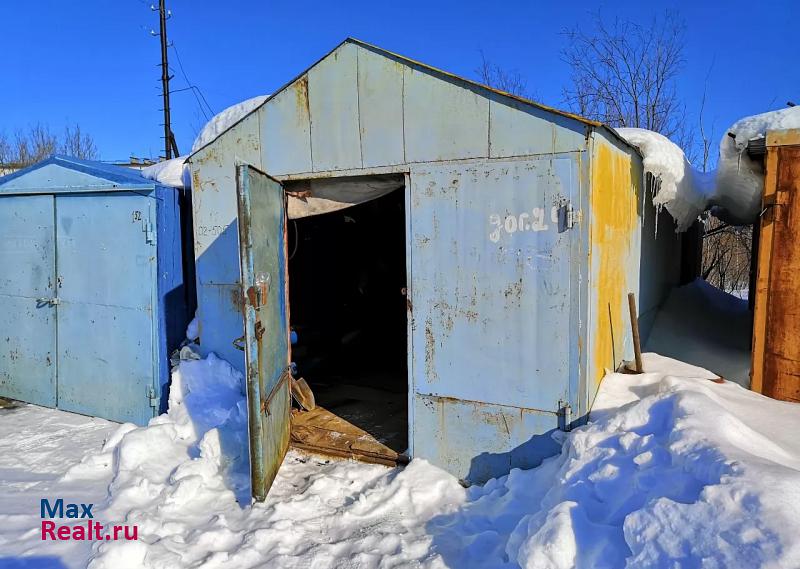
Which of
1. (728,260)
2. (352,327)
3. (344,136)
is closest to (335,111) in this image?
(344,136)

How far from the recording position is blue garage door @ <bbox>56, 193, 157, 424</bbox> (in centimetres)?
499

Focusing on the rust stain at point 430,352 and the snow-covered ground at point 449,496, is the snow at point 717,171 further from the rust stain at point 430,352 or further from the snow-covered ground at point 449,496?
the rust stain at point 430,352

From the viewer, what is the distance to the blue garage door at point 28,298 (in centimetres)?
543

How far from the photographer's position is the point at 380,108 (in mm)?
3969

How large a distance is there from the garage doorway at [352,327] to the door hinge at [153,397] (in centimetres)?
131

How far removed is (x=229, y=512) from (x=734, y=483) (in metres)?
2.99

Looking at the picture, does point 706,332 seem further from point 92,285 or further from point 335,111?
point 92,285

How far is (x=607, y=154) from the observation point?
3887 mm

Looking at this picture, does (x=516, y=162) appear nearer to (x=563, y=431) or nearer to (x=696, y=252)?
(x=563, y=431)

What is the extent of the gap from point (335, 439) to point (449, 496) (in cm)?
126

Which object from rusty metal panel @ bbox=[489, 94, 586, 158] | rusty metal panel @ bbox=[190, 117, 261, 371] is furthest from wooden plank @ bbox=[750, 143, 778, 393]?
rusty metal panel @ bbox=[190, 117, 261, 371]

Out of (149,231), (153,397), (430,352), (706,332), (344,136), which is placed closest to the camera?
(430,352)

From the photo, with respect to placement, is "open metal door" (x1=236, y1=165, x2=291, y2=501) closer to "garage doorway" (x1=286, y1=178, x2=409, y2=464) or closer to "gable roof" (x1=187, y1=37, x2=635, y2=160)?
"garage doorway" (x1=286, y1=178, x2=409, y2=464)

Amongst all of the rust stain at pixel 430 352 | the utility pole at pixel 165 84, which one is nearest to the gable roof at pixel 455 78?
the rust stain at pixel 430 352
